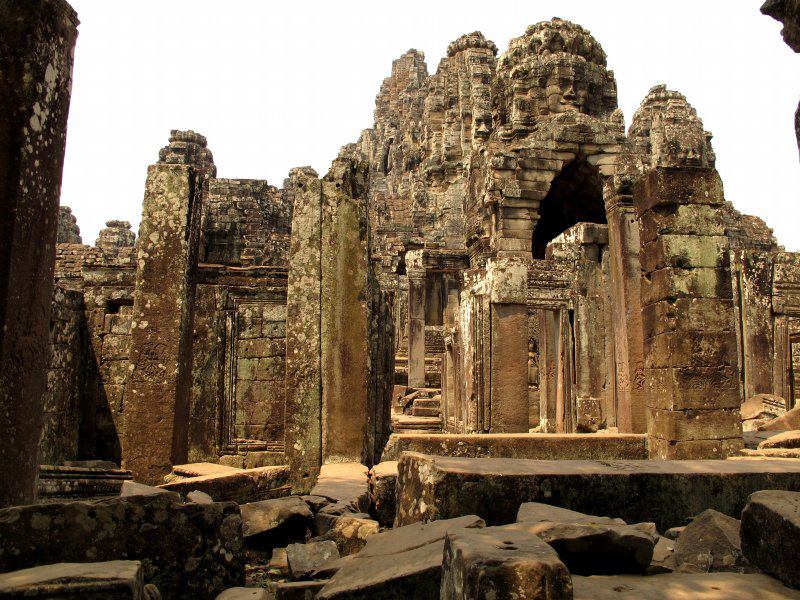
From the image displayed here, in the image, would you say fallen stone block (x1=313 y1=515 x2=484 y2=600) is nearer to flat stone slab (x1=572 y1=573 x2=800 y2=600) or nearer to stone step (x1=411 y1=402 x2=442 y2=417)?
flat stone slab (x1=572 y1=573 x2=800 y2=600)

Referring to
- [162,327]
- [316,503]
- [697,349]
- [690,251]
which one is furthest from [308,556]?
[690,251]

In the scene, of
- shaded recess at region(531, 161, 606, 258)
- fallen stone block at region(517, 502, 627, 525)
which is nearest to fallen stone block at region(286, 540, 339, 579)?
fallen stone block at region(517, 502, 627, 525)

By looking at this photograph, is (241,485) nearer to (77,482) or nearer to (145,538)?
(77,482)

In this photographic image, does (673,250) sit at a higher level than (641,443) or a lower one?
higher

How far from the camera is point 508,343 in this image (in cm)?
970

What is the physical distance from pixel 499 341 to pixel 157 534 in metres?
6.94

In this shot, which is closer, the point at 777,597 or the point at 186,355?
the point at 777,597

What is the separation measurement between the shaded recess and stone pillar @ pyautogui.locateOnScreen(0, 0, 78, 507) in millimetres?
17221

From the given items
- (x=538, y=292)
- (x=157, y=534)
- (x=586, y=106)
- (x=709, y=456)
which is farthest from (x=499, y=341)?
(x=586, y=106)

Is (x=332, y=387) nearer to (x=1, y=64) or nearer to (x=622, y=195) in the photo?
(x=1, y=64)

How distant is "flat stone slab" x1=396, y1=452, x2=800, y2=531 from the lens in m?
4.05

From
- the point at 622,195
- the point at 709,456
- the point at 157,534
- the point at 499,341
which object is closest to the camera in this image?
the point at 157,534

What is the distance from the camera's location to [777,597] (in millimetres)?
2643

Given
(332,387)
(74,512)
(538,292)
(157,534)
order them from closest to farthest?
(74,512), (157,534), (332,387), (538,292)
